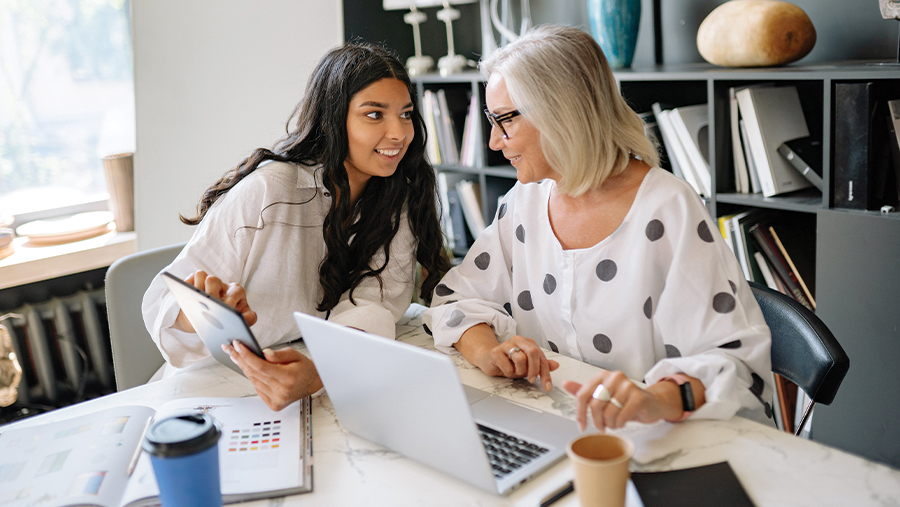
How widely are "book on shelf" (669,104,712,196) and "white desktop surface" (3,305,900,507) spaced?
128cm

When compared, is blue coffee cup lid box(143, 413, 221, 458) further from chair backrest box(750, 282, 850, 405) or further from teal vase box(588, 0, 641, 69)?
teal vase box(588, 0, 641, 69)

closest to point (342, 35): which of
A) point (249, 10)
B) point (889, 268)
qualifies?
point (249, 10)

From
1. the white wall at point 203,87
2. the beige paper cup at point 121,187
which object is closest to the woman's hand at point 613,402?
the white wall at point 203,87

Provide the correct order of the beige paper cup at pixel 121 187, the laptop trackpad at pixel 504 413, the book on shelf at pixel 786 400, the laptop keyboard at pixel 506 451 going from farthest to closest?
the beige paper cup at pixel 121 187 < the book on shelf at pixel 786 400 < the laptop trackpad at pixel 504 413 < the laptop keyboard at pixel 506 451

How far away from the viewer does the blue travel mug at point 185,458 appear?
0.76 meters

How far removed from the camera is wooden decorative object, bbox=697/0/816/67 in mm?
1954

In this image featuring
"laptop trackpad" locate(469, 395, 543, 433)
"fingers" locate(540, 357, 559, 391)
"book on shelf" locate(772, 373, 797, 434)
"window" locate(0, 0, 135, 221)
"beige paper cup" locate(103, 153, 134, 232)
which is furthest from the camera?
"beige paper cup" locate(103, 153, 134, 232)

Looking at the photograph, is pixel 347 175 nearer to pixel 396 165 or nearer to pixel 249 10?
pixel 396 165

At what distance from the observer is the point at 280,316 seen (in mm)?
1513

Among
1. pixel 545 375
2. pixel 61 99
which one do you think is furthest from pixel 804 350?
pixel 61 99

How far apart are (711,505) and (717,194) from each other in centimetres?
147

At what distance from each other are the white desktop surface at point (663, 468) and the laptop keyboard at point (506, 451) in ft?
0.12

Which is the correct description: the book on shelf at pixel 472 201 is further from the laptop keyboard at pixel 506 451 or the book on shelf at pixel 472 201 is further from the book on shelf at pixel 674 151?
the laptop keyboard at pixel 506 451

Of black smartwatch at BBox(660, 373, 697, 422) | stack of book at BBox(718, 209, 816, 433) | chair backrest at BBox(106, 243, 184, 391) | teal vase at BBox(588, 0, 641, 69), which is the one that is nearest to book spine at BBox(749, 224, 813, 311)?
stack of book at BBox(718, 209, 816, 433)
